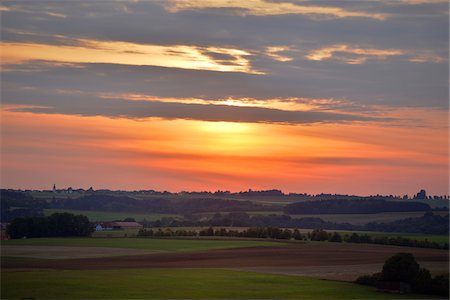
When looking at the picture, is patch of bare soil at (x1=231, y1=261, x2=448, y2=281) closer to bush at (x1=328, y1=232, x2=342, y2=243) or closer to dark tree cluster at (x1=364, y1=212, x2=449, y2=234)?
bush at (x1=328, y1=232, x2=342, y2=243)

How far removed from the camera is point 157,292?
60625 mm

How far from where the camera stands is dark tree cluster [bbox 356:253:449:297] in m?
64.5

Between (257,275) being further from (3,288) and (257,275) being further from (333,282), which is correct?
(3,288)

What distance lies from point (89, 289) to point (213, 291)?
9371 mm

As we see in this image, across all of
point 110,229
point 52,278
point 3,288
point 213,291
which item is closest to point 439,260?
point 213,291

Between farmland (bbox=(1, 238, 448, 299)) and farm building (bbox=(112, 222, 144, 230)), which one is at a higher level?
farm building (bbox=(112, 222, 144, 230))

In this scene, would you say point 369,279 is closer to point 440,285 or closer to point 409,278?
point 409,278

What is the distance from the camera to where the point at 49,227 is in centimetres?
13275

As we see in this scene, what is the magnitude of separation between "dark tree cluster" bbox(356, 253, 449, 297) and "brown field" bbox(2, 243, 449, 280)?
6417 mm

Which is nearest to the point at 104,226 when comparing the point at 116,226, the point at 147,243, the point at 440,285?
the point at 116,226

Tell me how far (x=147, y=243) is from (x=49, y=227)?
20867 mm

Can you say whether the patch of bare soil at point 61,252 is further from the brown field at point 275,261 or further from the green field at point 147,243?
the green field at point 147,243

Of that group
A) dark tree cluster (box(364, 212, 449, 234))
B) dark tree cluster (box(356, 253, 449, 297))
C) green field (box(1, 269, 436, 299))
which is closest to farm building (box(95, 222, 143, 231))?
dark tree cluster (box(364, 212, 449, 234))

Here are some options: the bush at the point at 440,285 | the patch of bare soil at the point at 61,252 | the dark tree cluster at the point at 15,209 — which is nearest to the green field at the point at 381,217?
the dark tree cluster at the point at 15,209
